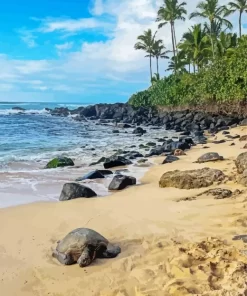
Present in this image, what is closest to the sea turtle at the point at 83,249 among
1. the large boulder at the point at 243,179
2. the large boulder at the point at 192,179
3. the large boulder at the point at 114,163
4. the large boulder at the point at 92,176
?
the large boulder at the point at 192,179

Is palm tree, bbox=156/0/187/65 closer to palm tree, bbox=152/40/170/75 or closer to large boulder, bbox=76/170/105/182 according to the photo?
palm tree, bbox=152/40/170/75

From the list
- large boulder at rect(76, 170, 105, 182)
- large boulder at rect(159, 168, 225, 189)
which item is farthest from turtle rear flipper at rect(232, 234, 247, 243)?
large boulder at rect(76, 170, 105, 182)

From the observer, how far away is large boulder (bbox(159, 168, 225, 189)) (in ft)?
26.2

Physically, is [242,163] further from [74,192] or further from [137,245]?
[137,245]

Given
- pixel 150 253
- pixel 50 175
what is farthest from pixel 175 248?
pixel 50 175

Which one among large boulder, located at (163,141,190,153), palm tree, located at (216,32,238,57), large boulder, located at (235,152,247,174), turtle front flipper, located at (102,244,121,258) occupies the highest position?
palm tree, located at (216,32,238,57)

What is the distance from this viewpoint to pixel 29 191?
895cm

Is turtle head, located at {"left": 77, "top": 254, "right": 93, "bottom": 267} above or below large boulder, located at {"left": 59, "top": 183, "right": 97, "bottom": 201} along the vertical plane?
below

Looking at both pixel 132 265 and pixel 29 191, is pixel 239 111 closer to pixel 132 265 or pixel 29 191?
pixel 29 191

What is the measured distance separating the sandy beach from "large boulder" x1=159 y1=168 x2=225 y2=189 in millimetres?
310

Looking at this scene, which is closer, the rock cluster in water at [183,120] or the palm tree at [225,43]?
the rock cluster in water at [183,120]

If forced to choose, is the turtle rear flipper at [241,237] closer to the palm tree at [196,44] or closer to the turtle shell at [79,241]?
the turtle shell at [79,241]

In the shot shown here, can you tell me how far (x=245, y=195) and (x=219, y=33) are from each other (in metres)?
37.1

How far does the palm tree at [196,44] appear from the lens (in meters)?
39.6
